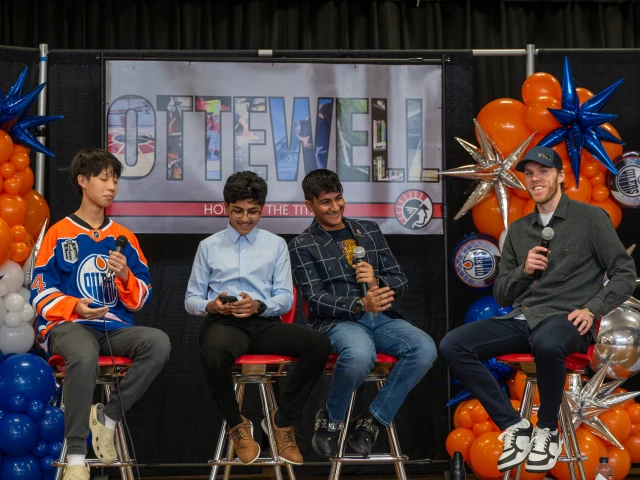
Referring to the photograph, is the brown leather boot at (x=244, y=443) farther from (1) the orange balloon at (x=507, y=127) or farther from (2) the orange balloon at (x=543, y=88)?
(2) the orange balloon at (x=543, y=88)

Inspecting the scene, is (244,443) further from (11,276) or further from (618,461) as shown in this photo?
(618,461)

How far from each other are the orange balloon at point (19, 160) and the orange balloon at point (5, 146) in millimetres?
31

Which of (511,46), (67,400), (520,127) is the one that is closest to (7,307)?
(67,400)

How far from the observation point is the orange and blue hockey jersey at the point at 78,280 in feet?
11.2

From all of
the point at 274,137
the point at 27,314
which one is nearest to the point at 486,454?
the point at 274,137

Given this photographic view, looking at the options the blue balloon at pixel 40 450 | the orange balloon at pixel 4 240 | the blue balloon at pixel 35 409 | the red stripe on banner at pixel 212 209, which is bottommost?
the blue balloon at pixel 40 450

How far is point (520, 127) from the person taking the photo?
4.32m

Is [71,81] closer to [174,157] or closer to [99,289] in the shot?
[174,157]

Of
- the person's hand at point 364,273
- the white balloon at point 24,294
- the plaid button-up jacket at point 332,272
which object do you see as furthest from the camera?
the white balloon at point 24,294

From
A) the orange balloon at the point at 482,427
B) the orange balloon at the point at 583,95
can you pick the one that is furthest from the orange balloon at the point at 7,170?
the orange balloon at the point at 583,95

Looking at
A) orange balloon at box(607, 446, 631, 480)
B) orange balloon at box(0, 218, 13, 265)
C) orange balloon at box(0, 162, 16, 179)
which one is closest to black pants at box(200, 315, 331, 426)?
orange balloon at box(0, 218, 13, 265)

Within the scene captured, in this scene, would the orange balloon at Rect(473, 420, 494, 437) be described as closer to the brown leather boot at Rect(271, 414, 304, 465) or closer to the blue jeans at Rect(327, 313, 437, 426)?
the blue jeans at Rect(327, 313, 437, 426)

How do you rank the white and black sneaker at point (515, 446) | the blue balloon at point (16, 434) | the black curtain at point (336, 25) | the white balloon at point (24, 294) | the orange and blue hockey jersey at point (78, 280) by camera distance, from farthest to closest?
1. the black curtain at point (336, 25)
2. the white balloon at point (24, 294)
3. the blue balloon at point (16, 434)
4. the orange and blue hockey jersey at point (78, 280)
5. the white and black sneaker at point (515, 446)

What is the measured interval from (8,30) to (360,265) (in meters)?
2.87
